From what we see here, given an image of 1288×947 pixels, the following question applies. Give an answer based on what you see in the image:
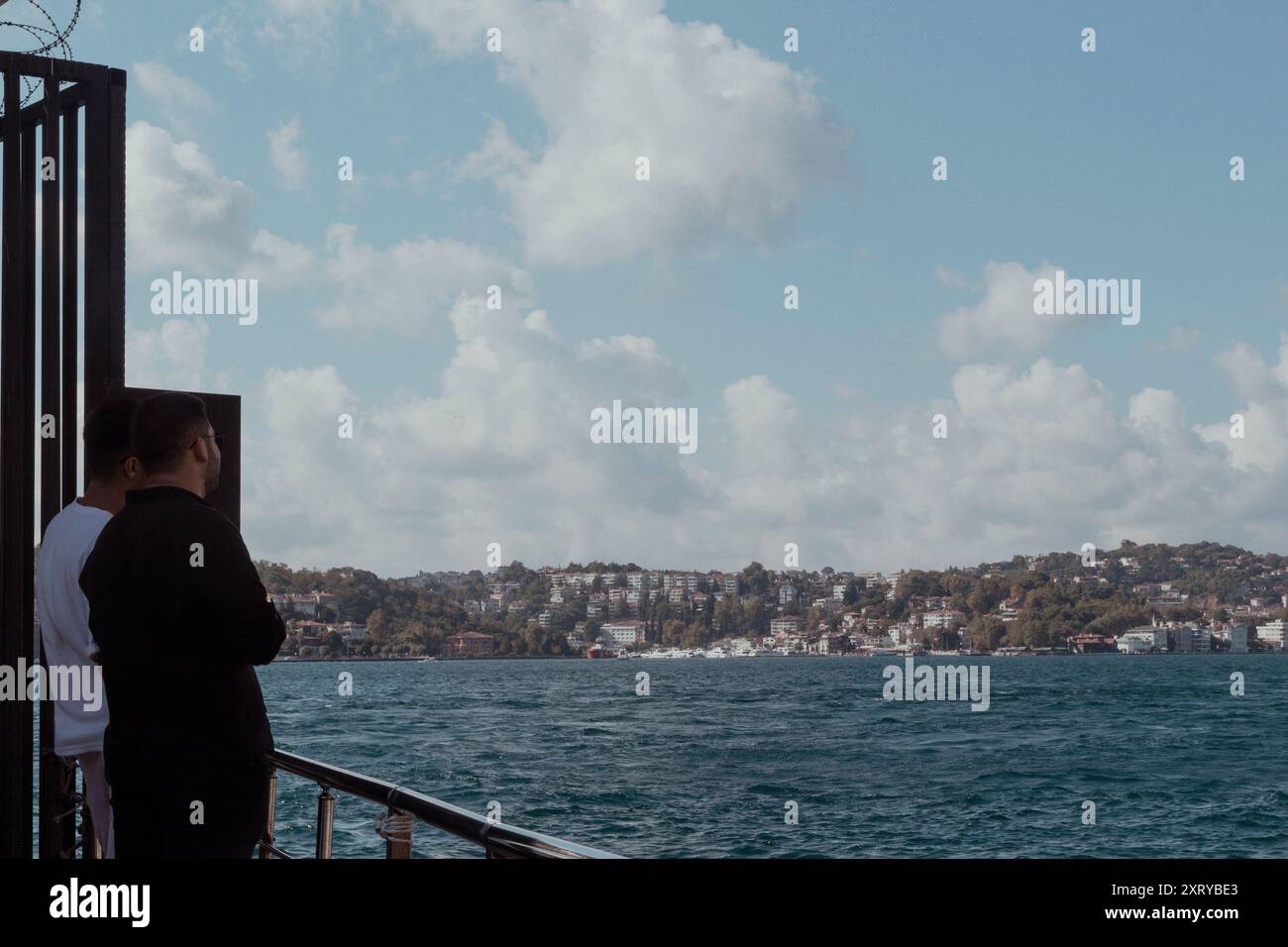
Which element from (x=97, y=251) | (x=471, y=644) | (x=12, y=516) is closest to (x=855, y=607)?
(x=471, y=644)

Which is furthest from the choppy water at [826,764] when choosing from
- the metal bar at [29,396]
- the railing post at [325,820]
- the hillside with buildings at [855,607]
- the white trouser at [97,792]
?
the railing post at [325,820]

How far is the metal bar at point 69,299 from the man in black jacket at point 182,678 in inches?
85.5

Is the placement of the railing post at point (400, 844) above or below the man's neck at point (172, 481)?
below

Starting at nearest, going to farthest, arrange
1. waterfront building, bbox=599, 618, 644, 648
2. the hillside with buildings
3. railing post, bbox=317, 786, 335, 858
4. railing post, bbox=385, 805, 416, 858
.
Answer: railing post, bbox=385, 805, 416, 858
railing post, bbox=317, 786, 335, 858
the hillside with buildings
waterfront building, bbox=599, 618, 644, 648

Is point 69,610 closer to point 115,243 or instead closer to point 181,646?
point 181,646

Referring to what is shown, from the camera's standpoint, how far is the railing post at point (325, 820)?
2.59 metres

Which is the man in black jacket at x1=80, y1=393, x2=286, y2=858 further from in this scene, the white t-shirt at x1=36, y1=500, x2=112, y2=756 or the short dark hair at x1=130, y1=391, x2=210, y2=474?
the white t-shirt at x1=36, y1=500, x2=112, y2=756

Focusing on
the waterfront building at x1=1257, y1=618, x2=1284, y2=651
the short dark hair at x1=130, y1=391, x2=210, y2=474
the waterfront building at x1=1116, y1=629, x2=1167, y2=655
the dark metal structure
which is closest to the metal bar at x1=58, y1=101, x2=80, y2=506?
the dark metal structure

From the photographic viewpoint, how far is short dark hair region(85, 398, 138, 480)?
2.74 meters

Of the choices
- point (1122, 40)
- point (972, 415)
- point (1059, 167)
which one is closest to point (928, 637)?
point (972, 415)

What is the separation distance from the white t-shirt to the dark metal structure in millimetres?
1341

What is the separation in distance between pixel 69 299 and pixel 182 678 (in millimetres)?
2447

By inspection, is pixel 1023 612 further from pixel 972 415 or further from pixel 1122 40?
pixel 1122 40

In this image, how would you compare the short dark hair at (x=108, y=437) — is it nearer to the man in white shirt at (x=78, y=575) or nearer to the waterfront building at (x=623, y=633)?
the man in white shirt at (x=78, y=575)
